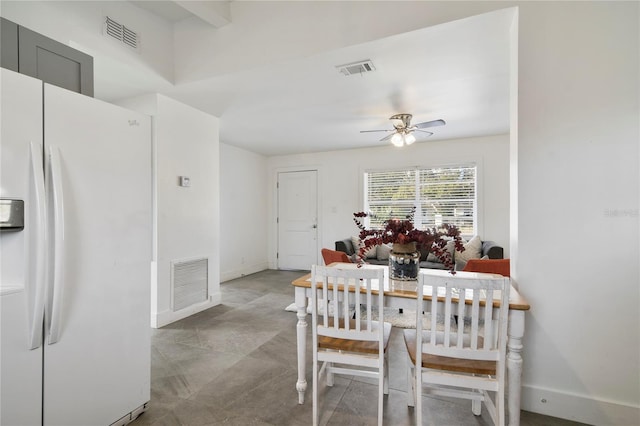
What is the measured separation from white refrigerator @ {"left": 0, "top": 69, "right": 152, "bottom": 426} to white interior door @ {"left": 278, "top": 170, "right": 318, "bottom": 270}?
4552 millimetres

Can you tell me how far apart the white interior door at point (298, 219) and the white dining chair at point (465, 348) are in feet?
15.3

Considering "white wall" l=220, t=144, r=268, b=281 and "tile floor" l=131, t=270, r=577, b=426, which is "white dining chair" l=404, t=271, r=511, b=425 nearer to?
"tile floor" l=131, t=270, r=577, b=426

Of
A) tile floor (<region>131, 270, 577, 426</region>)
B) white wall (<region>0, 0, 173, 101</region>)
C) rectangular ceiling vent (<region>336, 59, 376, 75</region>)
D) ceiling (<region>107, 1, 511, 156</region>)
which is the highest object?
white wall (<region>0, 0, 173, 101</region>)

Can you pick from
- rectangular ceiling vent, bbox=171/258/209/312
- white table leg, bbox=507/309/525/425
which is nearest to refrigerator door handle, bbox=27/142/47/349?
rectangular ceiling vent, bbox=171/258/209/312

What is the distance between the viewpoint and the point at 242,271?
576cm

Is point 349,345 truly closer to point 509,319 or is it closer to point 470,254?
point 509,319

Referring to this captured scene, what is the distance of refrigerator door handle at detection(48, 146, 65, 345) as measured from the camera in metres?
1.34

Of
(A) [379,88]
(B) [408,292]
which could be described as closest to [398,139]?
(A) [379,88]

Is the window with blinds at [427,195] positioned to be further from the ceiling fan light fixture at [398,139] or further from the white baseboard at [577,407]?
the white baseboard at [577,407]

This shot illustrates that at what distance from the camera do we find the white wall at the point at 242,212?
17.5ft

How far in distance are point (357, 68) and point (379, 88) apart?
51cm

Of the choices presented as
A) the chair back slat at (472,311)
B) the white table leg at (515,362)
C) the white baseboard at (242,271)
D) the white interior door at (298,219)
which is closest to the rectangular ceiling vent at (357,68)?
the chair back slat at (472,311)

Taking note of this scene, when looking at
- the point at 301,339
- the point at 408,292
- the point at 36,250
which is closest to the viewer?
the point at 36,250

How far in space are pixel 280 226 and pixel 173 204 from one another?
3294 millimetres
